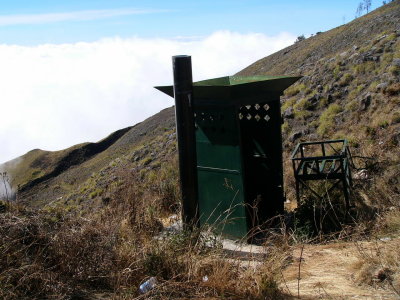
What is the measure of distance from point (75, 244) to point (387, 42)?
13.9 m

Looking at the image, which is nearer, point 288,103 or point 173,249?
point 173,249

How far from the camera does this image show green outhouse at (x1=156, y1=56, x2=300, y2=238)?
18.8ft

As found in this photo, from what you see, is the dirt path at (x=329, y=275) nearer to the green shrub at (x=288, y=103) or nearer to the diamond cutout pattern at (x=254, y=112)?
the diamond cutout pattern at (x=254, y=112)

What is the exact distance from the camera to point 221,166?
5.99m

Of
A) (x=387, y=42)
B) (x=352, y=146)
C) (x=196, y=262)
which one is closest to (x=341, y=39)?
(x=387, y=42)

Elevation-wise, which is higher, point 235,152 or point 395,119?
point 395,119

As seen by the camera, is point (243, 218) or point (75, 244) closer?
point (75, 244)

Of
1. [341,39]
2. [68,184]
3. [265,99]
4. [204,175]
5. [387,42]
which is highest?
[341,39]

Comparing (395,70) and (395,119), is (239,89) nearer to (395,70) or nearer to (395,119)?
(395,119)

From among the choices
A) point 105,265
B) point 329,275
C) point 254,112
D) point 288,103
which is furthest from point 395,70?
point 105,265

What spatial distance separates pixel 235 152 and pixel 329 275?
2.09m

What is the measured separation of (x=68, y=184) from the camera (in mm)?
39125

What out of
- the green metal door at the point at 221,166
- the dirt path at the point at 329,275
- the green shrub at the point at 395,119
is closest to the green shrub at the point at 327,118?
the green shrub at the point at 395,119

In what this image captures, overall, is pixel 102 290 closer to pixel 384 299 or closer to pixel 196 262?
pixel 196 262
